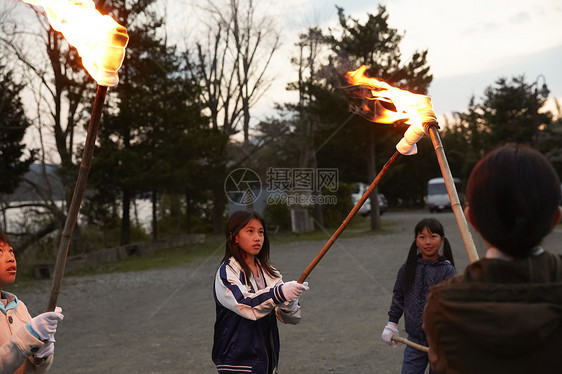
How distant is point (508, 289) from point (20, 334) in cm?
170

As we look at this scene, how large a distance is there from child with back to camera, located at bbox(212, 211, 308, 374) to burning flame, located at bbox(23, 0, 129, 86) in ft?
4.52

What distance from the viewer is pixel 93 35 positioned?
2102 mm

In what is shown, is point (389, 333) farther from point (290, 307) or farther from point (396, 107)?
point (396, 107)

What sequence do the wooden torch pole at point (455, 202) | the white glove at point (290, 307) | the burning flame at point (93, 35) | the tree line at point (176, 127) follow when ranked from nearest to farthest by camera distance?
the wooden torch pole at point (455, 202)
the burning flame at point (93, 35)
the white glove at point (290, 307)
the tree line at point (176, 127)

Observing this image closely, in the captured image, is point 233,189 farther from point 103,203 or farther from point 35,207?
point 35,207

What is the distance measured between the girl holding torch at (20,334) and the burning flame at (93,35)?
0.86 metres

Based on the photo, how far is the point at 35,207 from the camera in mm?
18031

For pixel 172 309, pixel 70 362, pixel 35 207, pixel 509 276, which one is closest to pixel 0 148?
pixel 35 207

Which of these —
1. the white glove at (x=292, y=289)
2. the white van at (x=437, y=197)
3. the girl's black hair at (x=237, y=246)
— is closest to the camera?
the white glove at (x=292, y=289)

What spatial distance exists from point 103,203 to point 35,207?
1945mm

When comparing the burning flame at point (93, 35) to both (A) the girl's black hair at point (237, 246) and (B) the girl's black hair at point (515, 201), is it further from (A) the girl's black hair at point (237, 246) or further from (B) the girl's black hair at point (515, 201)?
(A) the girl's black hair at point (237, 246)

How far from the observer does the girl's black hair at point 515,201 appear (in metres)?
1.41

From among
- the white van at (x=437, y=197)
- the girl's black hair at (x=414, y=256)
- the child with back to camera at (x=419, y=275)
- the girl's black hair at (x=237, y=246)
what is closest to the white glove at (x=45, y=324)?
the girl's black hair at (x=237, y=246)

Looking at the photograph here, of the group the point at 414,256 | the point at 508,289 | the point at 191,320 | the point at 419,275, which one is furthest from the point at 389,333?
the point at 191,320
